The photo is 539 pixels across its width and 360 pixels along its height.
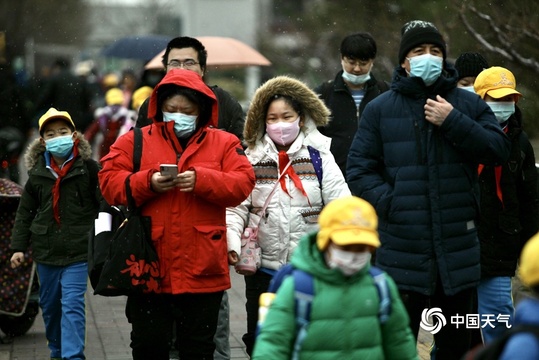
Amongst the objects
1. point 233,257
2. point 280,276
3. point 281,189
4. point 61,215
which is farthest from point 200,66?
point 280,276

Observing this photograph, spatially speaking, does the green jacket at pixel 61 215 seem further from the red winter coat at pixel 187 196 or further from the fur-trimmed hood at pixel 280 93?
the red winter coat at pixel 187 196

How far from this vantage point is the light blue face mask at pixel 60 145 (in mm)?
8234

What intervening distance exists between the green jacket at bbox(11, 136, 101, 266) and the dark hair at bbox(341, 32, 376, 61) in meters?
2.07

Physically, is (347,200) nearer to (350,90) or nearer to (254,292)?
(254,292)

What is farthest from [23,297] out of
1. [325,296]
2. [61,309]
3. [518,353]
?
[518,353]

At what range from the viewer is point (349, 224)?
485 cm

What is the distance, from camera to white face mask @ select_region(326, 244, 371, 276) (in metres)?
4.87

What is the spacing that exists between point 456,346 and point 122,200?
201cm

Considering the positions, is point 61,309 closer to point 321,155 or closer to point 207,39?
point 321,155

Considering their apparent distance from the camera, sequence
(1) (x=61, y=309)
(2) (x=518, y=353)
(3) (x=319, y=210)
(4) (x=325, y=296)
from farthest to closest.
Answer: (1) (x=61, y=309) < (3) (x=319, y=210) < (4) (x=325, y=296) < (2) (x=518, y=353)

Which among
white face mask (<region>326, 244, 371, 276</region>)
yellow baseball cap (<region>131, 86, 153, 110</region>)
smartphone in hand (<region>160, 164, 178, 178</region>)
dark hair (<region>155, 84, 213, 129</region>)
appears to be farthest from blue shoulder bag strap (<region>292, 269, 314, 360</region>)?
yellow baseball cap (<region>131, 86, 153, 110</region>)

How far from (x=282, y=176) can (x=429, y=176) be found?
102 cm

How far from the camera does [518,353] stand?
3.91m

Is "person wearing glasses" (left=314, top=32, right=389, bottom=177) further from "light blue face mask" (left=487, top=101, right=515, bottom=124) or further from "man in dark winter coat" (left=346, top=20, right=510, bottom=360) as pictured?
"man in dark winter coat" (left=346, top=20, right=510, bottom=360)
